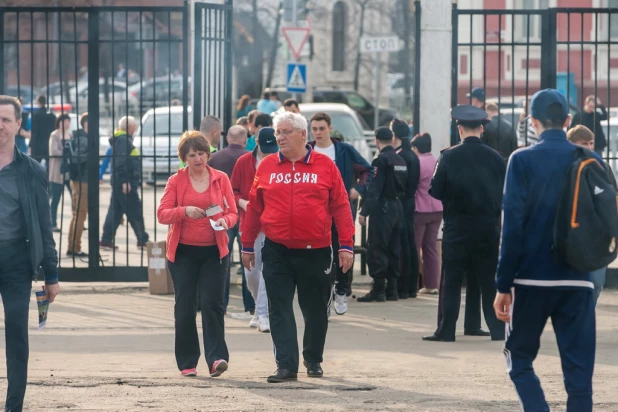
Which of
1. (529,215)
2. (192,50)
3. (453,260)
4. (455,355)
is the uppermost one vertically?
(192,50)

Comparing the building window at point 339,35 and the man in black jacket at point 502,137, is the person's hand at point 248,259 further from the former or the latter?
the building window at point 339,35

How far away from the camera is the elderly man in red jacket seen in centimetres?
758

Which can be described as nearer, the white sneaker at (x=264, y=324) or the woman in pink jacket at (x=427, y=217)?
the white sneaker at (x=264, y=324)

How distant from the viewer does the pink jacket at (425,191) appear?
11836 millimetres

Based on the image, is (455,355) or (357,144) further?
(357,144)

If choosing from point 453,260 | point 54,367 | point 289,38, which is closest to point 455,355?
point 453,260

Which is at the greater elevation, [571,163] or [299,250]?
[571,163]

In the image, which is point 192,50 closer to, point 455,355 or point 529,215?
point 455,355

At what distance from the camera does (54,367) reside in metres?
8.19

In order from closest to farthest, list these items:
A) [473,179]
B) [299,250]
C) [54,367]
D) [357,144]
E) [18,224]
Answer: [18,224], [299,250], [54,367], [473,179], [357,144]

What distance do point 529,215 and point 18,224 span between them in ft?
8.41

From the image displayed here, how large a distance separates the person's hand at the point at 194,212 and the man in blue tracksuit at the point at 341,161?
237cm

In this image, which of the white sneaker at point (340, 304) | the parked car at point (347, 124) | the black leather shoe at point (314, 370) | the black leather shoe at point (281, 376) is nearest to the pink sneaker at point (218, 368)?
the black leather shoe at point (281, 376)

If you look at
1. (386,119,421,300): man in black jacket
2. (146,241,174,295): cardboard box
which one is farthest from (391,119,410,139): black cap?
(146,241,174,295): cardboard box
